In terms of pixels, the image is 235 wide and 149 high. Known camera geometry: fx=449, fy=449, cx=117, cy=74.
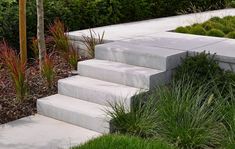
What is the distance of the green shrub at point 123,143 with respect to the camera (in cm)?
405

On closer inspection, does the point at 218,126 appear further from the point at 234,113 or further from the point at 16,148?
the point at 16,148

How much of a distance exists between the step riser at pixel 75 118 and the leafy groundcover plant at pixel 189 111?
14cm

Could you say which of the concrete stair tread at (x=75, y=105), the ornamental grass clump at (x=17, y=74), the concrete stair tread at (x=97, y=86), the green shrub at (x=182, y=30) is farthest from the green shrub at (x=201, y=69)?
the green shrub at (x=182, y=30)

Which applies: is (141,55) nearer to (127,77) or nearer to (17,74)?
(127,77)

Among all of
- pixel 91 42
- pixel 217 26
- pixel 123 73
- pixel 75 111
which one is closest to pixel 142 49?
pixel 123 73

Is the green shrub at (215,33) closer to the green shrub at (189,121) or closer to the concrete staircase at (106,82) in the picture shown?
the concrete staircase at (106,82)

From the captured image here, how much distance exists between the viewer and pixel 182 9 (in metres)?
10.6

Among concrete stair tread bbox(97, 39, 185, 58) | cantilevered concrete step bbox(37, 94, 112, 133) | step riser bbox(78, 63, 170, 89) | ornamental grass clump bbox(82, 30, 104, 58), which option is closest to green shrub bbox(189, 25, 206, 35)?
concrete stair tread bbox(97, 39, 185, 58)

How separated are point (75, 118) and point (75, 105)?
0.22 m

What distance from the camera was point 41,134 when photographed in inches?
184

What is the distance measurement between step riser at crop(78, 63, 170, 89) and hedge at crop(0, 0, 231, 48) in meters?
1.74

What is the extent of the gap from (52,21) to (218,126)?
3943 mm

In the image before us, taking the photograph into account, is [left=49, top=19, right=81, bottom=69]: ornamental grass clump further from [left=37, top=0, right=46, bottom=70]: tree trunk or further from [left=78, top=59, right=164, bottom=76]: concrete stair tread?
[left=78, top=59, right=164, bottom=76]: concrete stair tread

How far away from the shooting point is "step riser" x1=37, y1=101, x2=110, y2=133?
4.68m
